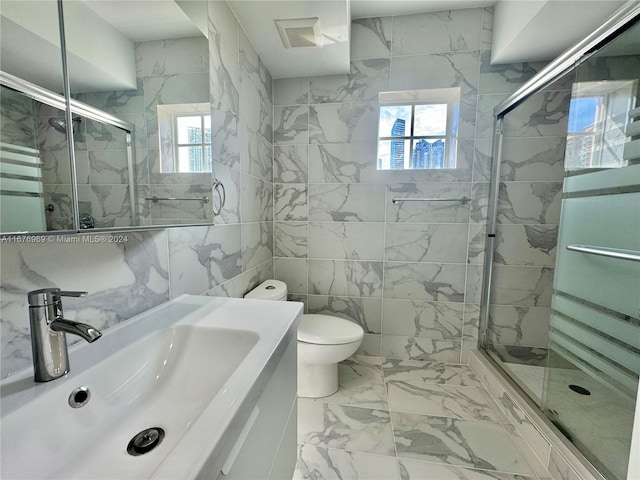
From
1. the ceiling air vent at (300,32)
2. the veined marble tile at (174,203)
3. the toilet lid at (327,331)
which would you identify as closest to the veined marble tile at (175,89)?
the veined marble tile at (174,203)

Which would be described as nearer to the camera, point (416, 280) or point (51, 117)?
Answer: point (51, 117)

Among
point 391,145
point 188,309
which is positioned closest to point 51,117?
point 188,309

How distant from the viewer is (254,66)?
5.74 ft

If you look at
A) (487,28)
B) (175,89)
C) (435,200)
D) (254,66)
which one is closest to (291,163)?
(254,66)

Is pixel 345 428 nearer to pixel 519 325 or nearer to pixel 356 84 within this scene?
pixel 519 325

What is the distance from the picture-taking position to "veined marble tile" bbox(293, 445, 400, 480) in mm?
1205

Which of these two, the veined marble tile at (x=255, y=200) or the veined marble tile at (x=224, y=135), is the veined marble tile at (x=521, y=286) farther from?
the veined marble tile at (x=224, y=135)

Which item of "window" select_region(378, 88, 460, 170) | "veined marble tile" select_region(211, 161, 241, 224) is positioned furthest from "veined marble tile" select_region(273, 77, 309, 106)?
"veined marble tile" select_region(211, 161, 241, 224)

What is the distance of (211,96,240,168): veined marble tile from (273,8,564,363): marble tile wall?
653 millimetres

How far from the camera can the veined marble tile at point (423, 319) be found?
6.72 feet

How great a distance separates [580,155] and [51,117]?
7.00 ft

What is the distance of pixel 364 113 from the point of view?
203cm

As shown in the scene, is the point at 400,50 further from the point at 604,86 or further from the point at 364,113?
the point at 604,86

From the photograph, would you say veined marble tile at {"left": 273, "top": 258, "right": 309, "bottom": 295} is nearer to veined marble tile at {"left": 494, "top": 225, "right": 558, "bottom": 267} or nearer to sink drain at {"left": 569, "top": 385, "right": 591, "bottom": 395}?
veined marble tile at {"left": 494, "top": 225, "right": 558, "bottom": 267}
